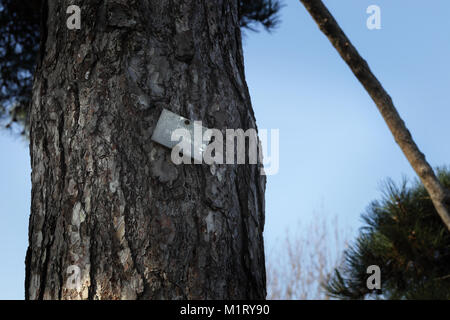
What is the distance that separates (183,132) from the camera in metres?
0.83

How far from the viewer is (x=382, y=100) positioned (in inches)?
52.2

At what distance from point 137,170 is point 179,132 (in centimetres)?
9

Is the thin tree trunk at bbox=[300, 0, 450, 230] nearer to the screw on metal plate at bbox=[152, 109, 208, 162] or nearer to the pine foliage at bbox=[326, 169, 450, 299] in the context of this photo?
the screw on metal plate at bbox=[152, 109, 208, 162]

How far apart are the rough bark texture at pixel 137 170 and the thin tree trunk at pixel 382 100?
0.46m

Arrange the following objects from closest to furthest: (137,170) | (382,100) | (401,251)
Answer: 1. (137,170)
2. (382,100)
3. (401,251)

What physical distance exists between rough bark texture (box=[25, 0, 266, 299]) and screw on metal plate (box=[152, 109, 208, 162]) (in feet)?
0.05

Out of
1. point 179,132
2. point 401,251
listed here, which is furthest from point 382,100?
point 401,251

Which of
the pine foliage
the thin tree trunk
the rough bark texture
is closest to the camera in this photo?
the rough bark texture

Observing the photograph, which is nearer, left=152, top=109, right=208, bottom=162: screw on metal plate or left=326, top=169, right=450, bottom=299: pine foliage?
left=152, top=109, right=208, bottom=162: screw on metal plate

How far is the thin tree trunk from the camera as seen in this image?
1.31m

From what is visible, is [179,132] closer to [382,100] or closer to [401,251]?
[382,100]

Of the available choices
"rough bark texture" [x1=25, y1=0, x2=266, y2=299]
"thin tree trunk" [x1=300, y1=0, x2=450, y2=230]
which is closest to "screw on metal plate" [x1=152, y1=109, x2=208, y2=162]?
"rough bark texture" [x1=25, y1=0, x2=266, y2=299]

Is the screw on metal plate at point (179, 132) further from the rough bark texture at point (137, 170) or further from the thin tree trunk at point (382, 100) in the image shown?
the thin tree trunk at point (382, 100)
